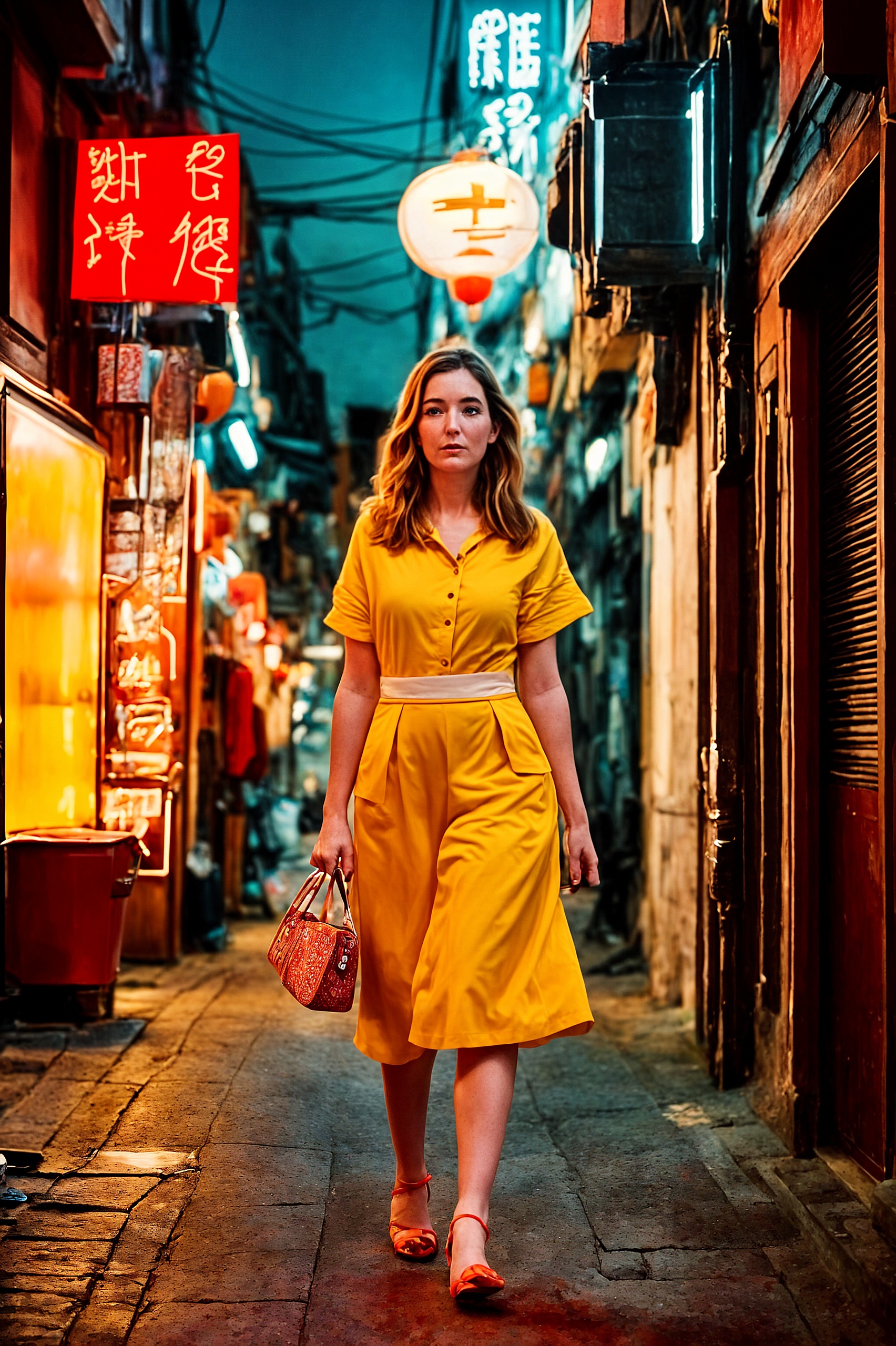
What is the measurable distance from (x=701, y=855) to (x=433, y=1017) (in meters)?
3.06

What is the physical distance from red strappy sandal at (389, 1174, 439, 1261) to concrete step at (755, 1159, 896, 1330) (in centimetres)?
110

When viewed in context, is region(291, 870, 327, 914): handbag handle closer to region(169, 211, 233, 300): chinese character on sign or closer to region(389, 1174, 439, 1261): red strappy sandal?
region(389, 1174, 439, 1261): red strappy sandal

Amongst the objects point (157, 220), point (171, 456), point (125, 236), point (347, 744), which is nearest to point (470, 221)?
point (157, 220)

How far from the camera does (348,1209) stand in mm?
3930

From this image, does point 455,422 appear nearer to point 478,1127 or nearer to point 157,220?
point 478,1127

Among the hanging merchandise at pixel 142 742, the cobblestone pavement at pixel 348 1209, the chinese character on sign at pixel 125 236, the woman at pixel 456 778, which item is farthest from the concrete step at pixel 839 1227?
the chinese character on sign at pixel 125 236

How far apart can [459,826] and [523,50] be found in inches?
341

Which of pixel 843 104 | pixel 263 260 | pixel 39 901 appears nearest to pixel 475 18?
pixel 843 104

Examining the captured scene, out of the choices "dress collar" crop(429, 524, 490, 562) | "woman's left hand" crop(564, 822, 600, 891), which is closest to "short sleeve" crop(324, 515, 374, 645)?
"dress collar" crop(429, 524, 490, 562)

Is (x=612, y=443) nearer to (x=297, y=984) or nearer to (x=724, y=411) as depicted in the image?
(x=724, y=411)

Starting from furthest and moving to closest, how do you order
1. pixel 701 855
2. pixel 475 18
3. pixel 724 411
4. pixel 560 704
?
→ 1. pixel 475 18
2. pixel 701 855
3. pixel 724 411
4. pixel 560 704

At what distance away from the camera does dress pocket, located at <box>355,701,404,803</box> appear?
11.7 feet

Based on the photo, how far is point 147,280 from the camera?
21.0ft

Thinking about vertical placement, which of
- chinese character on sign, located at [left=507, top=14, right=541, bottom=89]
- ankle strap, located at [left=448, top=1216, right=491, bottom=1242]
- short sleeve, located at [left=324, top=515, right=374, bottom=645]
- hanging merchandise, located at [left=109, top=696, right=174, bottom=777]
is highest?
chinese character on sign, located at [left=507, top=14, right=541, bottom=89]
